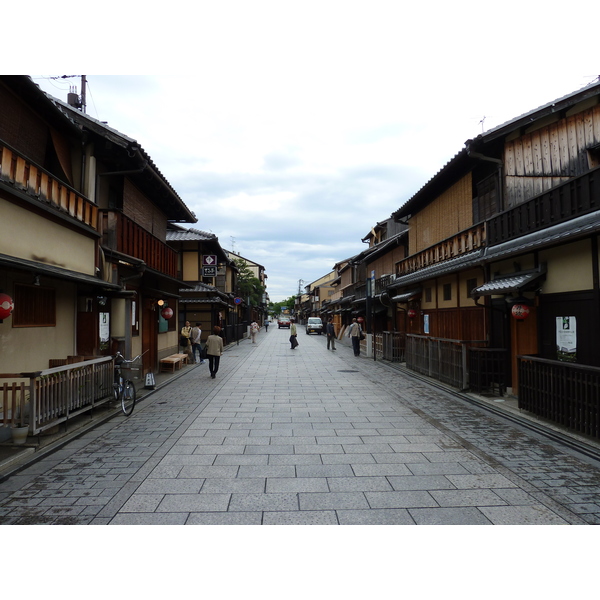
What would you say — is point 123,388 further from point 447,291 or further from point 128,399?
point 447,291

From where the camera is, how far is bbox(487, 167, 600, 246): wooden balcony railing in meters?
7.44

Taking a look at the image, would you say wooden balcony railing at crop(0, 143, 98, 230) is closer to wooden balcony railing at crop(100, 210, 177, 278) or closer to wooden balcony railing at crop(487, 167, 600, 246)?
wooden balcony railing at crop(100, 210, 177, 278)

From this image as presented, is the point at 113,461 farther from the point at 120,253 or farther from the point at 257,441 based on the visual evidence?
the point at 120,253

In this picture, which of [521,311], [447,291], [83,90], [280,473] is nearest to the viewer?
[280,473]

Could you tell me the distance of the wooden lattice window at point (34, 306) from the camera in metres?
7.50

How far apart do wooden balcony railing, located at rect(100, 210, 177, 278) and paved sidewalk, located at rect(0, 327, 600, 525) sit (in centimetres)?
464

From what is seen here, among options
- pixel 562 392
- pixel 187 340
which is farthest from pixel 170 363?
pixel 562 392

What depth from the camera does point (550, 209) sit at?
28.2 feet

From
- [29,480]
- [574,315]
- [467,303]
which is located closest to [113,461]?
[29,480]

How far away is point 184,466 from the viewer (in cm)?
560

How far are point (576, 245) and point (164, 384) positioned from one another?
1166cm

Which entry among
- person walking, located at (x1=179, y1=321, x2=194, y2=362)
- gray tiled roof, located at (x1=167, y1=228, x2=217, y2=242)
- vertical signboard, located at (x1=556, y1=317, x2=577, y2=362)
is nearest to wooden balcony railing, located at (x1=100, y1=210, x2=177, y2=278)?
person walking, located at (x1=179, y1=321, x2=194, y2=362)

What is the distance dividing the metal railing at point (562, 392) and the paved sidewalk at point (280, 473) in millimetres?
861

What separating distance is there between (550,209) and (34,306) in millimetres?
10844
